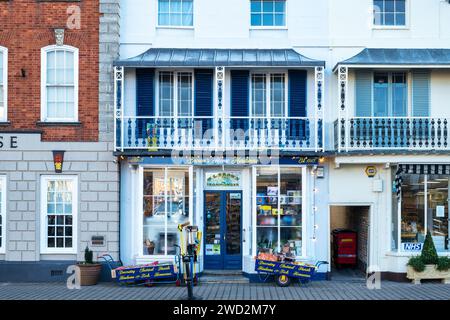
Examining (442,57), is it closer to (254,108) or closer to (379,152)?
(379,152)

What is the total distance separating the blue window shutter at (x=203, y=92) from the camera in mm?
16203

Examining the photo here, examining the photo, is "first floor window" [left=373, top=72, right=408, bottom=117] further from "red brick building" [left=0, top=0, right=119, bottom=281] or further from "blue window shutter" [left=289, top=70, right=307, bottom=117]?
"red brick building" [left=0, top=0, right=119, bottom=281]

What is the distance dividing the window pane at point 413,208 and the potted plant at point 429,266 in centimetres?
71

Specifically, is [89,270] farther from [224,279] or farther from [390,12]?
[390,12]

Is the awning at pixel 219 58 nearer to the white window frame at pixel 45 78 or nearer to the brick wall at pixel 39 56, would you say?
the brick wall at pixel 39 56

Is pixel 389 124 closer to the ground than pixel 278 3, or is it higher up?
closer to the ground

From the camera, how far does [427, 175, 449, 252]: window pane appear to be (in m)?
16.0

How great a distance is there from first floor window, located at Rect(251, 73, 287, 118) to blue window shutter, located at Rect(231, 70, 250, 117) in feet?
0.89

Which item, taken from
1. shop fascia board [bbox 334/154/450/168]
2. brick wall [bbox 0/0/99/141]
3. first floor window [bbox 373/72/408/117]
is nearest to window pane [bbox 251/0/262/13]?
first floor window [bbox 373/72/408/117]

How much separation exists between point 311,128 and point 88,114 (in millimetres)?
6350

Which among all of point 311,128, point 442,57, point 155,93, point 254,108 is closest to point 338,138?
point 311,128

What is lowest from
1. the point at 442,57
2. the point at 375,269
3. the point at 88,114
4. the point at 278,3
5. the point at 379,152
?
the point at 375,269

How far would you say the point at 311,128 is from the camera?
627 inches

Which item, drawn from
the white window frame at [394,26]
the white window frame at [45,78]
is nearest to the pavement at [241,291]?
the white window frame at [45,78]
